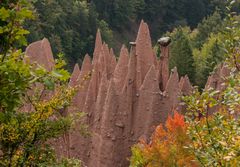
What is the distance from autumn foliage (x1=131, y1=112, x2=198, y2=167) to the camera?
13492mm

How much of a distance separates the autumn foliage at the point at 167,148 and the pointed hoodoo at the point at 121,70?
2.74 meters

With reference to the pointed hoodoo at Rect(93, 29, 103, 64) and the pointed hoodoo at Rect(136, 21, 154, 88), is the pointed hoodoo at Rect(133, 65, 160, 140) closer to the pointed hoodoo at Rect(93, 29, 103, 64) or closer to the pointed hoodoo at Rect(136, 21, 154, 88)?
the pointed hoodoo at Rect(136, 21, 154, 88)

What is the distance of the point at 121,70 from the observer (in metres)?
16.4

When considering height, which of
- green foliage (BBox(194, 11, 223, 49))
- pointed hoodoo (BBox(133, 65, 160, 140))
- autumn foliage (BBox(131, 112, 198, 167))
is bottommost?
autumn foliage (BBox(131, 112, 198, 167))

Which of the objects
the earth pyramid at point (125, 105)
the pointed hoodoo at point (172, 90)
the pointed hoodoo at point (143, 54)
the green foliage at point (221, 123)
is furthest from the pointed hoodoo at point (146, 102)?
the green foliage at point (221, 123)

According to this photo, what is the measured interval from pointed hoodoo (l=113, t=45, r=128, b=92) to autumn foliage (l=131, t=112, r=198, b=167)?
2.74 m

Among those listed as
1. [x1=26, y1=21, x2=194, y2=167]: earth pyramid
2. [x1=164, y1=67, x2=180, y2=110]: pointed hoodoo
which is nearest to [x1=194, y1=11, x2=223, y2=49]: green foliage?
[x1=26, y1=21, x2=194, y2=167]: earth pyramid

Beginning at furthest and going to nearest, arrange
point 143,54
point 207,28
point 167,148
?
1. point 207,28
2. point 143,54
3. point 167,148

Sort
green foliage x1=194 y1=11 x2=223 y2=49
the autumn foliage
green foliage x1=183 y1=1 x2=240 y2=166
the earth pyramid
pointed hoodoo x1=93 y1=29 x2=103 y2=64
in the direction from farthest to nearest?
green foliage x1=194 y1=11 x2=223 y2=49 → pointed hoodoo x1=93 y1=29 x2=103 y2=64 → the earth pyramid → the autumn foliage → green foliage x1=183 y1=1 x2=240 y2=166

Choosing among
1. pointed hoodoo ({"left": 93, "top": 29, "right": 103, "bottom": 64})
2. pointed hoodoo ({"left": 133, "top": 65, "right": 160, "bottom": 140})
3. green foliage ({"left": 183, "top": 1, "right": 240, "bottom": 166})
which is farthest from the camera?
pointed hoodoo ({"left": 93, "top": 29, "right": 103, "bottom": 64})

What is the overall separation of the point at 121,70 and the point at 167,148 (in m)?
3.71

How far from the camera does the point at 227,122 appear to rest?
491cm

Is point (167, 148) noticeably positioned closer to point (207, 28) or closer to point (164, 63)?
point (164, 63)

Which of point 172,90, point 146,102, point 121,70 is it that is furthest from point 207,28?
point 146,102
